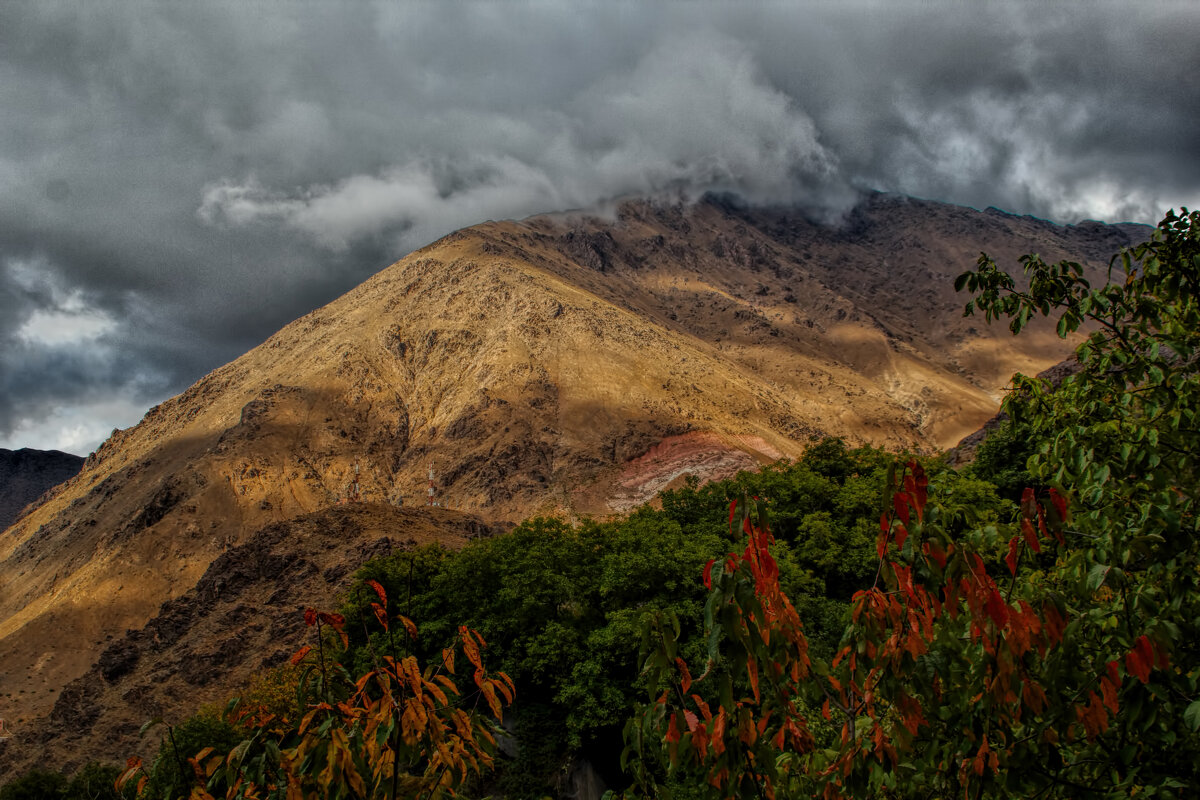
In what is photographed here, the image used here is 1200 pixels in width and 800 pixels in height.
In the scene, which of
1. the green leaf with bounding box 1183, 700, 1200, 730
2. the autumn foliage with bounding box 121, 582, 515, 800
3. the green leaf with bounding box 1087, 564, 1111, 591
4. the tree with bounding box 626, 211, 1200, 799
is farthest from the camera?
the autumn foliage with bounding box 121, 582, 515, 800

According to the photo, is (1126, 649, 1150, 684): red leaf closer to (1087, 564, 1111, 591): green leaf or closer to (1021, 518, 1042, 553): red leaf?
(1087, 564, 1111, 591): green leaf

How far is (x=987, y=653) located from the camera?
3.08m

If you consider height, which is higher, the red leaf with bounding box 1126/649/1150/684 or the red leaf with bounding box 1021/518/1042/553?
the red leaf with bounding box 1021/518/1042/553

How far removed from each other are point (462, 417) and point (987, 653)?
8268cm

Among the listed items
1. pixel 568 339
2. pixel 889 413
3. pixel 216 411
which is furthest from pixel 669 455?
pixel 216 411

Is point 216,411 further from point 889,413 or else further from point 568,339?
point 889,413

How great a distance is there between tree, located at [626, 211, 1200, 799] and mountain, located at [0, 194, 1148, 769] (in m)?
39.1

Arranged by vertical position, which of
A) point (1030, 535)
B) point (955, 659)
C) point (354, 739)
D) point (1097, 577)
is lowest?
point (354, 739)

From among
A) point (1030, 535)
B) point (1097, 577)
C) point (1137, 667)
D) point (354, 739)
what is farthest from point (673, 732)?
point (1097, 577)

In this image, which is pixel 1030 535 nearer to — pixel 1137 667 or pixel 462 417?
pixel 1137 667

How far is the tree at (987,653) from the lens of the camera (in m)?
2.99

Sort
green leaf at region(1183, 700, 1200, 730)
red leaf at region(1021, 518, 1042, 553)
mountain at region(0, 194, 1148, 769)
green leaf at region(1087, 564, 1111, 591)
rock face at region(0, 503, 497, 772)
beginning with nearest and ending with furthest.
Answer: green leaf at region(1183, 700, 1200, 730), red leaf at region(1021, 518, 1042, 553), green leaf at region(1087, 564, 1111, 591), rock face at region(0, 503, 497, 772), mountain at region(0, 194, 1148, 769)

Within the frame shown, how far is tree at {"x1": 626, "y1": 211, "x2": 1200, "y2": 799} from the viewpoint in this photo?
2990 millimetres

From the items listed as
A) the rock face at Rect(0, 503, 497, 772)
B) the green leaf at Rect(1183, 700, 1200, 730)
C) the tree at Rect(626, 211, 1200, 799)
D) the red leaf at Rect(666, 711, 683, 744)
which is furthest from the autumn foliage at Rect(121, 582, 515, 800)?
the rock face at Rect(0, 503, 497, 772)
